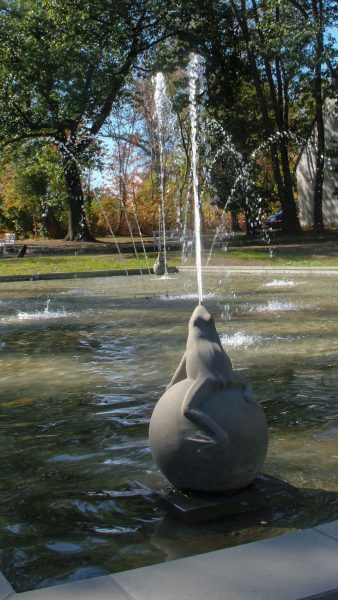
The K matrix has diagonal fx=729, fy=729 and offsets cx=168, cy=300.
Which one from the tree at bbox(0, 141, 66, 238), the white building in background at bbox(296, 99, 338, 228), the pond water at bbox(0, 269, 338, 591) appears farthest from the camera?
the white building in background at bbox(296, 99, 338, 228)

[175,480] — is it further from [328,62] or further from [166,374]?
[328,62]

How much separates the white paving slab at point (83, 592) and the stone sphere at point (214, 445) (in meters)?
1.10

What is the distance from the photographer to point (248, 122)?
35500 millimetres

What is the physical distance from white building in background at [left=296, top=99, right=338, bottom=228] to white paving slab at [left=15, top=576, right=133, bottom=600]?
39.1 metres

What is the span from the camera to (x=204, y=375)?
160 inches

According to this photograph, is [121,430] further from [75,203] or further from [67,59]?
[75,203]

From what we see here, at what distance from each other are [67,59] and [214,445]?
29.9 metres

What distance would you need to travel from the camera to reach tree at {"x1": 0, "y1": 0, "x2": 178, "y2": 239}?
31984mm

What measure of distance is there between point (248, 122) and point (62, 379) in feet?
97.1

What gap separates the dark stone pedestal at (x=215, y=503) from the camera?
4.00 metres

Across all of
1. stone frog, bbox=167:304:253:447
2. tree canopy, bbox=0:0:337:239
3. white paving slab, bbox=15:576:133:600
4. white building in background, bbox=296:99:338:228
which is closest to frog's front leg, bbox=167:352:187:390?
stone frog, bbox=167:304:253:447

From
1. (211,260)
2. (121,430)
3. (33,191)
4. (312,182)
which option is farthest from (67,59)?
(121,430)

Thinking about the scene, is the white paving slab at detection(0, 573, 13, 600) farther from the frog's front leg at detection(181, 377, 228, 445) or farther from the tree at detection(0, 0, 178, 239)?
the tree at detection(0, 0, 178, 239)

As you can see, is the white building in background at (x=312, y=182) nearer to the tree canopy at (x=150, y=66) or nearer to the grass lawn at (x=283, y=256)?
the tree canopy at (x=150, y=66)
